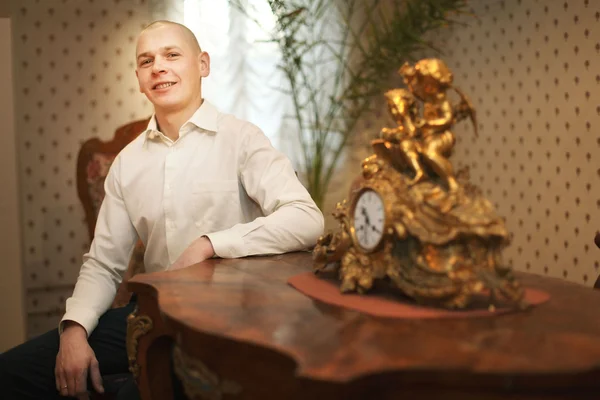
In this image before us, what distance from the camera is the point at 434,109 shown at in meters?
1.57

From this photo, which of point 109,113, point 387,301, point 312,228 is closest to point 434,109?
point 387,301

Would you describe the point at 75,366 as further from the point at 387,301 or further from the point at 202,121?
the point at 387,301

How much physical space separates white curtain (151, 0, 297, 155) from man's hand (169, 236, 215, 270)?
9.13ft

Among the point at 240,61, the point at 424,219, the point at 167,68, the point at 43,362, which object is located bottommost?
the point at 43,362

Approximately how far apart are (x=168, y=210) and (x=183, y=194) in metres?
0.07

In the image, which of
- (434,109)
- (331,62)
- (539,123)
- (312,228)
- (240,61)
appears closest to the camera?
(434,109)

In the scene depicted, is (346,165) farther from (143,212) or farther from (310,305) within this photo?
(310,305)

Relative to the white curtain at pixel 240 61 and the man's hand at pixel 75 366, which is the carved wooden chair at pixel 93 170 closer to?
the white curtain at pixel 240 61

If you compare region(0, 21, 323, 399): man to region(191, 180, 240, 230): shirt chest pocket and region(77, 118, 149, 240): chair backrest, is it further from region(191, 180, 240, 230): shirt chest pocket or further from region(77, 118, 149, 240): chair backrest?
region(77, 118, 149, 240): chair backrest

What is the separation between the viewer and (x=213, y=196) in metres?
2.54

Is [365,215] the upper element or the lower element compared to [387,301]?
upper

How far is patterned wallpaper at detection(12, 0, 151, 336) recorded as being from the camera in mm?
4469

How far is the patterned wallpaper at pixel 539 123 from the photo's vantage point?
3943mm

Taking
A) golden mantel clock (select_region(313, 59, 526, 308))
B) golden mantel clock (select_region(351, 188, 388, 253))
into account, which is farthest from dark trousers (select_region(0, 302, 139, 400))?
golden mantel clock (select_region(351, 188, 388, 253))
